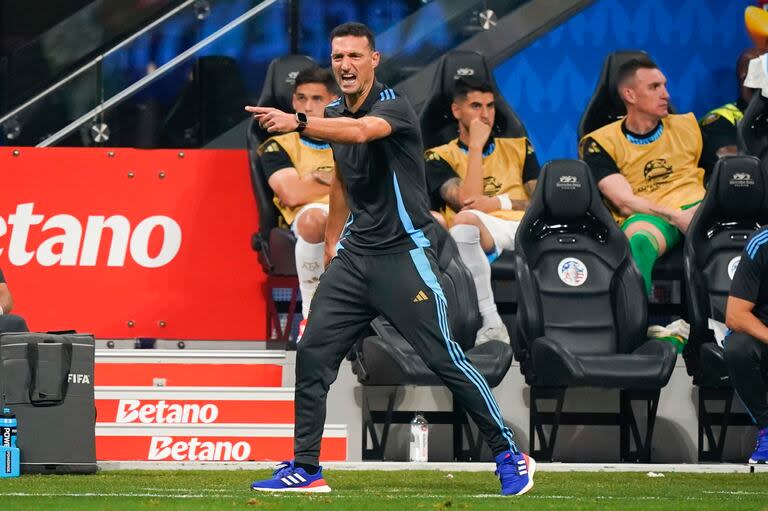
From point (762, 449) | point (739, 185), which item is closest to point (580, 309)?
point (739, 185)

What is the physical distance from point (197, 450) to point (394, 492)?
2.01m

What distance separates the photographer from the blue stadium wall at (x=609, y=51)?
39.2ft

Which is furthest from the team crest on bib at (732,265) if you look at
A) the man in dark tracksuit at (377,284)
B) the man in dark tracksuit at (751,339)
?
the man in dark tracksuit at (377,284)

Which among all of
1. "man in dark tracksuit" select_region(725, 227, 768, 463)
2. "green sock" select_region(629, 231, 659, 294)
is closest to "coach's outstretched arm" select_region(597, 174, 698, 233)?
"green sock" select_region(629, 231, 659, 294)

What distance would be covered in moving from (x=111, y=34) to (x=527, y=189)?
10.3 feet

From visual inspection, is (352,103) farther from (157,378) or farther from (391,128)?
(157,378)

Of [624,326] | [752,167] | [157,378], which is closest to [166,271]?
[157,378]

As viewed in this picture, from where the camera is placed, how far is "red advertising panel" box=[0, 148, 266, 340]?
34.7 ft

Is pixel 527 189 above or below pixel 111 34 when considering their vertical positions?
below

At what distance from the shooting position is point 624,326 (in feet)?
31.7

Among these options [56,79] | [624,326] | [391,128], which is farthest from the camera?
[56,79]

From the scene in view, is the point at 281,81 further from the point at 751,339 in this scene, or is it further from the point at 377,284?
the point at 377,284

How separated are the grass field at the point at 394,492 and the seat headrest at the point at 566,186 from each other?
6.43 ft

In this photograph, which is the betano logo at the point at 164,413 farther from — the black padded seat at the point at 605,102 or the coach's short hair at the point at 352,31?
the black padded seat at the point at 605,102
